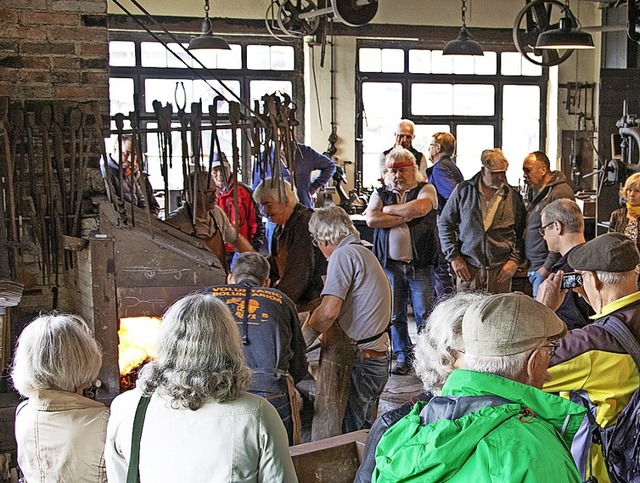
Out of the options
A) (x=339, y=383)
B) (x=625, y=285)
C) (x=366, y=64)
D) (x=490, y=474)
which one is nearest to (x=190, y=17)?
(x=366, y=64)

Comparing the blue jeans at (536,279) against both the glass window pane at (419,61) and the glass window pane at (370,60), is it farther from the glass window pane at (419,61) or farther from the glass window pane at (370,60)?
the glass window pane at (419,61)

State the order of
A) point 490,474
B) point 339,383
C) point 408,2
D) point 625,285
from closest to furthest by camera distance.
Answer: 1. point 490,474
2. point 625,285
3. point 339,383
4. point 408,2

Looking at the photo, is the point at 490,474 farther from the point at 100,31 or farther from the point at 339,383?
the point at 100,31

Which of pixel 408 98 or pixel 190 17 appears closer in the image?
pixel 190 17

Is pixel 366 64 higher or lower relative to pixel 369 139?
higher

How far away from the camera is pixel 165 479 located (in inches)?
101

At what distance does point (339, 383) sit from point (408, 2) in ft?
25.9

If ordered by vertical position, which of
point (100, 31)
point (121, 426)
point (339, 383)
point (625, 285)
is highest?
point (100, 31)

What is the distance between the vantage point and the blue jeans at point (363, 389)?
459 cm

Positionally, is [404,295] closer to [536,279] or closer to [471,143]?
[536,279]

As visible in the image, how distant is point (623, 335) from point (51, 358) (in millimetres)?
1808

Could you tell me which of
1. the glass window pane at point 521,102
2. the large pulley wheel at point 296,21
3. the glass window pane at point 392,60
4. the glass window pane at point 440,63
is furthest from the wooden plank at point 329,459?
the glass window pane at point 521,102

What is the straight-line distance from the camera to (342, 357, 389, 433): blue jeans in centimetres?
459

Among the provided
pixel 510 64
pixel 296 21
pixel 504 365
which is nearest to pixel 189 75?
pixel 296 21
